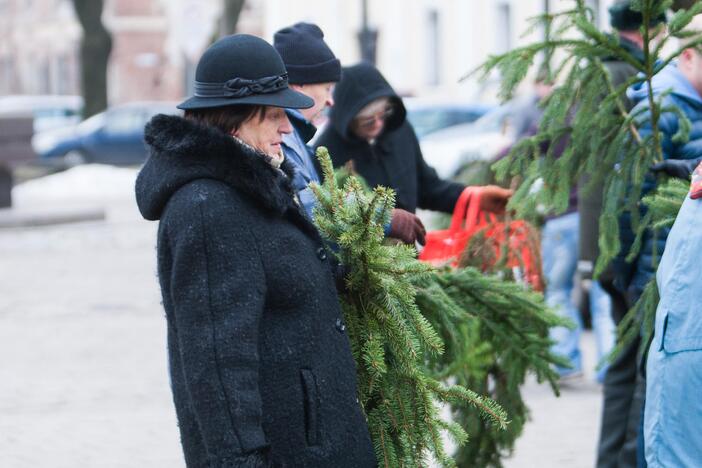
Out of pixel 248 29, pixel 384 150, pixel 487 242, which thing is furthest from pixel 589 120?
pixel 248 29

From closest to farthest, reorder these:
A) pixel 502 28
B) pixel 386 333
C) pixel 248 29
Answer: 1. pixel 386 333
2. pixel 502 28
3. pixel 248 29

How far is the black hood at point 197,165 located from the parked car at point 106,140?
102 ft

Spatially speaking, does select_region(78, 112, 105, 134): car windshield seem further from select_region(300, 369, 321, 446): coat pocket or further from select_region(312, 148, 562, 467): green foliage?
select_region(300, 369, 321, 446): coat pocket

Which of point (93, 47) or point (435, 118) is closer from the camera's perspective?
point (435, 118)

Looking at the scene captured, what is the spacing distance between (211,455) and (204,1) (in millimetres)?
19317

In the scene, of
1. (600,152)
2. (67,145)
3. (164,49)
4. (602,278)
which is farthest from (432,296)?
(164,49)

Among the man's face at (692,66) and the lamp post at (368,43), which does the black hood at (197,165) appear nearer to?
the man's face at (692,66)

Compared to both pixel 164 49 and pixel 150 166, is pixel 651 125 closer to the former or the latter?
pixel 150 166

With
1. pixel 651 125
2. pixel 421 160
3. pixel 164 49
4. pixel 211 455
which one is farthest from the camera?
pixel 164 49

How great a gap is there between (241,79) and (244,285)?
A: 0.48 meters

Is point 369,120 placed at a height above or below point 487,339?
above

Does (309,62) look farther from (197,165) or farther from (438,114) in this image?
(438,114)

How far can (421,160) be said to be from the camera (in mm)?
5641

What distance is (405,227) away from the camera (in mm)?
4145
